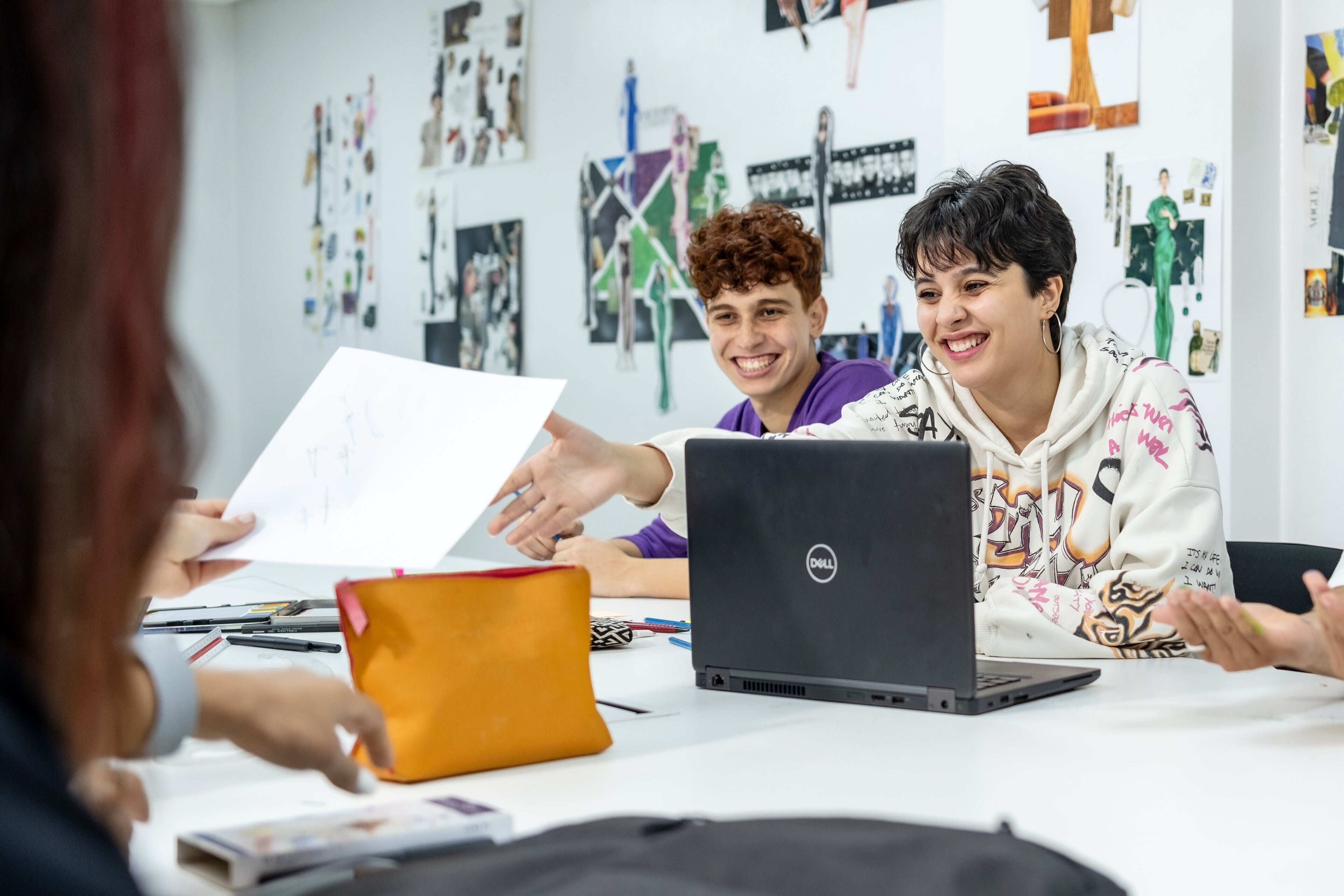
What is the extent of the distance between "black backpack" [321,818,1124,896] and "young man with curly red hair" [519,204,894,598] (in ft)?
5.89

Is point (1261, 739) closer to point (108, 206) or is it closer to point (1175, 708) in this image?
point (1175, 708)

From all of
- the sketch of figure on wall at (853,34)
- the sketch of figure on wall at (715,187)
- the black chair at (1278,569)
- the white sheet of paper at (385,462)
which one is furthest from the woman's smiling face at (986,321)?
the sketch of figure on wall at (715,187)

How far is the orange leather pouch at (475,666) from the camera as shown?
98 cm

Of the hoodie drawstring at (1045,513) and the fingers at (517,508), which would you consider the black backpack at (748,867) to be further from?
the hoodie drawstring at (1045,513)

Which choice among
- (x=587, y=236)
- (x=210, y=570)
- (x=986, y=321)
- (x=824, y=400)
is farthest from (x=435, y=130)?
(x=210, y=570)

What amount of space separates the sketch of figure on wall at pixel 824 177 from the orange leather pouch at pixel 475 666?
2.33 m

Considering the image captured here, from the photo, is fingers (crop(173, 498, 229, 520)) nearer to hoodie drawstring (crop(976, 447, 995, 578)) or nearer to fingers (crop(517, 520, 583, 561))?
fingers (crop(517, 520, 583, 561))

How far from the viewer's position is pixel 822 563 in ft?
4.04

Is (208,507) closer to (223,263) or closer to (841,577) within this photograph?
(841,577)

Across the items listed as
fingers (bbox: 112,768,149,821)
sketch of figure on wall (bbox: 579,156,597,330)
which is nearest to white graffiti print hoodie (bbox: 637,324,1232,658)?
fingers (bbox: 112,768,149,821)

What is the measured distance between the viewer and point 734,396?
139 inches

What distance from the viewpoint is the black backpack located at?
1.89 ft

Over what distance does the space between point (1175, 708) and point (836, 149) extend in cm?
228

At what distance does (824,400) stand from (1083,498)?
0.83m
